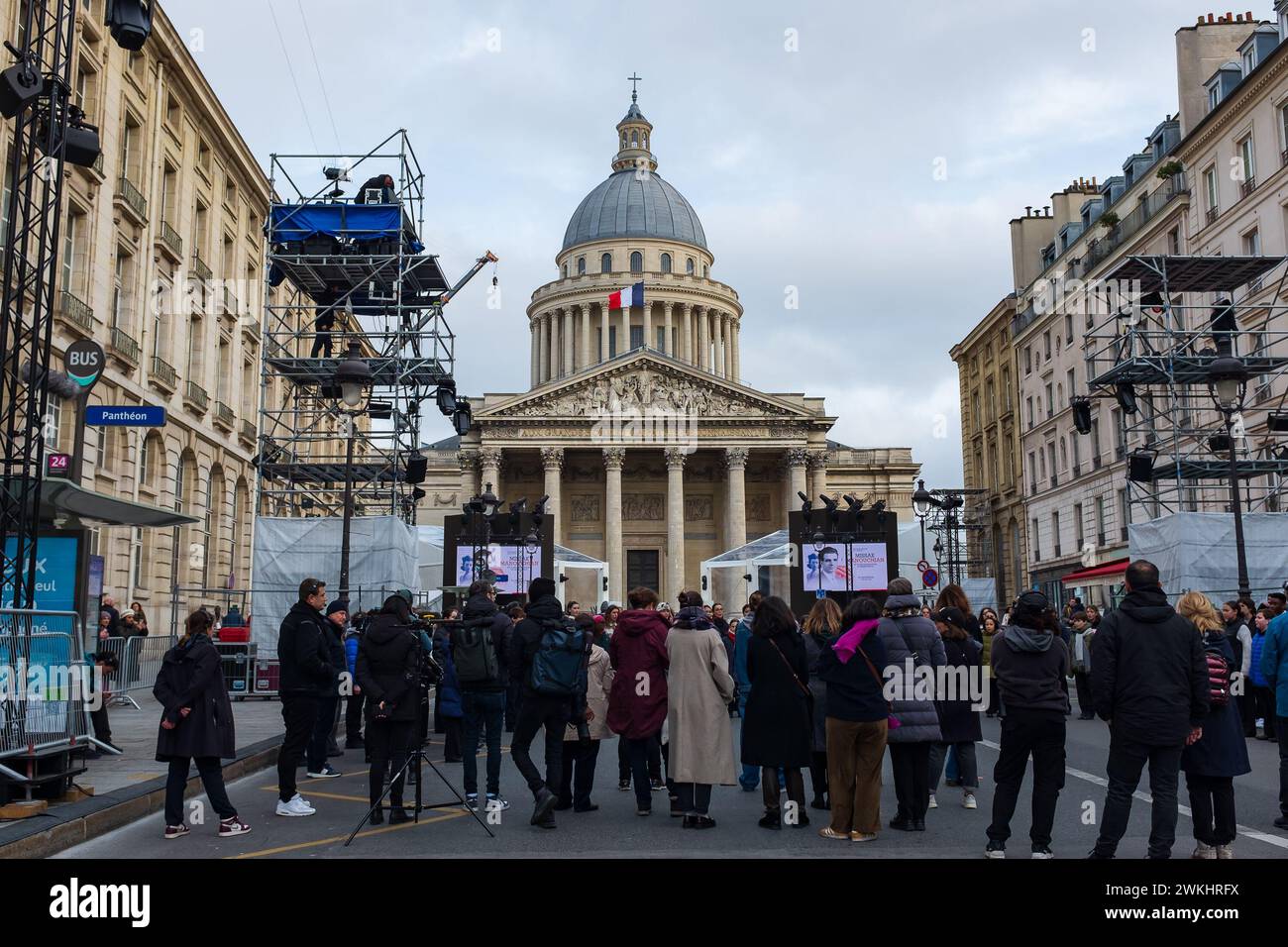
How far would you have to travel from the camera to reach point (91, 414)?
45.0ft

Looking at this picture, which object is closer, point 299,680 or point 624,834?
point 624,834

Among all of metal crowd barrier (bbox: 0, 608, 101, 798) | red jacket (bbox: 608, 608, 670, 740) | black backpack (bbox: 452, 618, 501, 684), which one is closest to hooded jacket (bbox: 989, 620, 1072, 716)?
red jacket (bbox: 608, 608, 670, 740)

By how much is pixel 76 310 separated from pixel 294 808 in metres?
17.0

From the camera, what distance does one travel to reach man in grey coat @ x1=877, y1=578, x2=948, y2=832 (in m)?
8.21

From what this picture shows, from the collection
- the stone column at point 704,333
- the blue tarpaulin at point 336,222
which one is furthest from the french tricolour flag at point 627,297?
the blue tarpaulin at point 336,222

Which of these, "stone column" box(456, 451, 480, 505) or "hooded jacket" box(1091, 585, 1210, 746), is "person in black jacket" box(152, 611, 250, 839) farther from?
"stone column" box(456, 451, 480, 505)

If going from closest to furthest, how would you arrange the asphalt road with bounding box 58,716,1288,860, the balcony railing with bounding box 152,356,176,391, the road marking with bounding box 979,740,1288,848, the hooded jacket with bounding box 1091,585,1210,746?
the hooded jacket with bounding box 1091,585,1210,746 < the asphalt road with bounding box 58,716,1288,860 < the road marking with bounding box 979,740,1288,848 < the balcony railing with bounding box 152,356,176,391

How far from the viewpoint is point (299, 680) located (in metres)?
9.29

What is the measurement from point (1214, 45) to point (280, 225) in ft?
97.7

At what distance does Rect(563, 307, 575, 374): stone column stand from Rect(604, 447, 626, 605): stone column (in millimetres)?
24228

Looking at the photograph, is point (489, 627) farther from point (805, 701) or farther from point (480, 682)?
point (805, 701)

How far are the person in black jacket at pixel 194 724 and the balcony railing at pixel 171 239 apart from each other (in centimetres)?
2225

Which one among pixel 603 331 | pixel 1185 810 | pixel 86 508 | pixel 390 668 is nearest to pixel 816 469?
pixel 603 331
